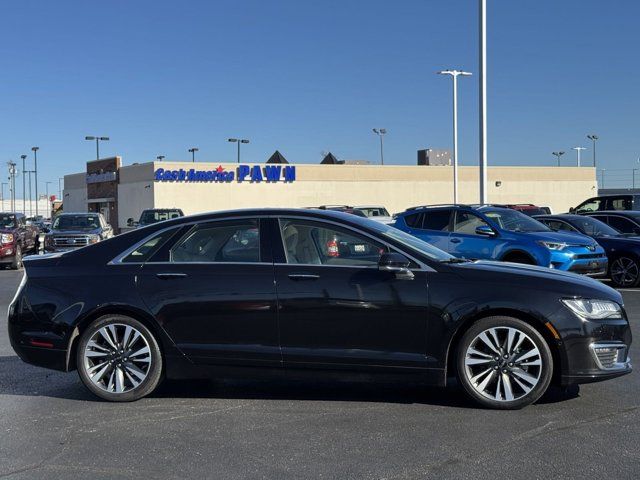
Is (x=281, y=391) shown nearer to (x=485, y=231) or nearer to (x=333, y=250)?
(x=333, y=250)

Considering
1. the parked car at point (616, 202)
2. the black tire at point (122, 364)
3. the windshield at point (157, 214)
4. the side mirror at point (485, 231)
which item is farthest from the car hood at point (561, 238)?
the windshield at point (157, 214)

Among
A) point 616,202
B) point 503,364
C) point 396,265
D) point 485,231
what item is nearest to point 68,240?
point 485,231

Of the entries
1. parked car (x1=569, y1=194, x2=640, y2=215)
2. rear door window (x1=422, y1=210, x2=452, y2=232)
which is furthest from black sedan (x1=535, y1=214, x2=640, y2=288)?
parked car (x1=569, y1=194, x2=640, y2=215)

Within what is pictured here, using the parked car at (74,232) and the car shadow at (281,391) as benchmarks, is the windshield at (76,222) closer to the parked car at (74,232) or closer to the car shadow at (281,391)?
the parked car at (74,232)

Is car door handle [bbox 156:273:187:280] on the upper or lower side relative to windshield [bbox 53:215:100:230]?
lower

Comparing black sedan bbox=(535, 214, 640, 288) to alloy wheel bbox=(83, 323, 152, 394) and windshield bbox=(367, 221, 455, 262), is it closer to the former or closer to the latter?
windshield bbox=(367, 221, 455, 262)

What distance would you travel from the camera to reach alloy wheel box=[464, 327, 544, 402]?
555cm

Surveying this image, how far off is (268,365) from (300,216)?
1262 millimetres

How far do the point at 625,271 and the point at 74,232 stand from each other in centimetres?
1504

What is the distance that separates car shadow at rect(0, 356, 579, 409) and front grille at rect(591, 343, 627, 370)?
569 millimetres

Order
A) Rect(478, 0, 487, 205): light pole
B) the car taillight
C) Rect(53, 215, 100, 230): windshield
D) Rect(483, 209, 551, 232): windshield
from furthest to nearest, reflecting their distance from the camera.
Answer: Rect(478, 0, 487, 205): light pole < Rect(53, 215, 100, 230): windshield < Rect(483, 209, 551, 232): windshield < the car taillight

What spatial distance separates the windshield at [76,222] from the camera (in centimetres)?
2205

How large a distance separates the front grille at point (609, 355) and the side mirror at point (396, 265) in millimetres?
1508

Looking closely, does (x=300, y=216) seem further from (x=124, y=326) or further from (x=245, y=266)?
(x=124, y=326)
